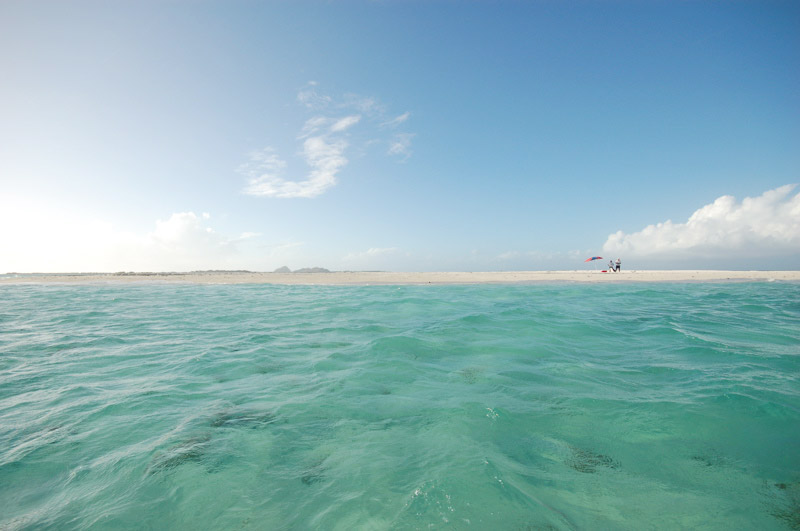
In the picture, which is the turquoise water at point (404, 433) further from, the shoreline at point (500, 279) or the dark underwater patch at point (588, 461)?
the shoreline at point (500, 279)

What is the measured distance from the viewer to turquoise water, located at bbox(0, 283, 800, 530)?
2852mm

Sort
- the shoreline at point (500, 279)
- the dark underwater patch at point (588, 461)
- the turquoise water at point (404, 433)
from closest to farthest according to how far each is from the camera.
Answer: the turquoise water at point (404, 433), the dark underwater patch at point (588, 461), the shoreline at point (500, 279)

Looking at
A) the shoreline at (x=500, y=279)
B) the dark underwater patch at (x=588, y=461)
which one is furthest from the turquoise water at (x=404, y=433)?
the shoreline at (x=500, y=279)

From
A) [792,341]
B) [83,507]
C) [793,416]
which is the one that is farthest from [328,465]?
[792,341]

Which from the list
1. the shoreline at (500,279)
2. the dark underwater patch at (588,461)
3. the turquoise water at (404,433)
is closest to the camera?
the turquoise water at (404,433)

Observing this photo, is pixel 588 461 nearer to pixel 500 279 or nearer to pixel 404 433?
pixel 404 433

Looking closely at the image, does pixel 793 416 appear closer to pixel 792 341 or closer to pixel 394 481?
pixel 394 481

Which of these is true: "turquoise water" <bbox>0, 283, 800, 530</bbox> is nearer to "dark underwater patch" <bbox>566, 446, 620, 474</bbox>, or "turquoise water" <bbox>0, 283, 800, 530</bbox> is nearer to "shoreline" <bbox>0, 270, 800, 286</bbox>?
"dark underwater patch" <bbox>566, 446, 620, 474</bbox>

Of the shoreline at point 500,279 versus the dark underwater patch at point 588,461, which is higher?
the shoreline at point 500,279

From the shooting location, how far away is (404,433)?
4.14m

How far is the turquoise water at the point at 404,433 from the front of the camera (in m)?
2.85

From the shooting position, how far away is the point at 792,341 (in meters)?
8.11

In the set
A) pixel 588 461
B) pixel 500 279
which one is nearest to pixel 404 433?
pixel 588 461

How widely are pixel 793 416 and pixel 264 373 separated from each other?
8.19 meters
